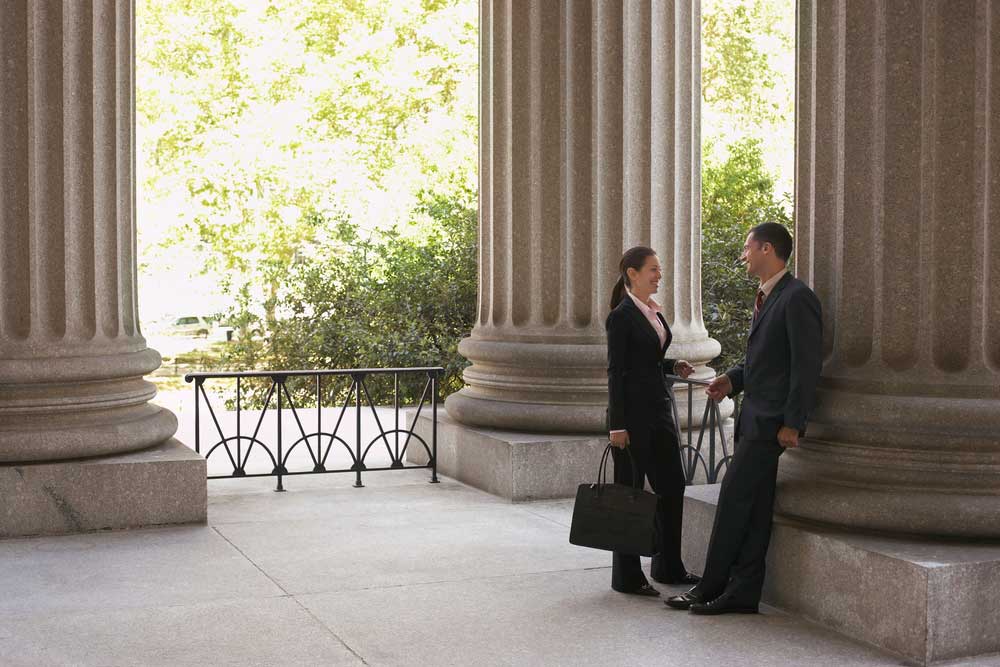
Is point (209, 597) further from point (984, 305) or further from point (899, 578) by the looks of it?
point (984, 305)

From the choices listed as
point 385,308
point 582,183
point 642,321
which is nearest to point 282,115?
point 385,308

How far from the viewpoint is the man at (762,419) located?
→ 7.35 metres

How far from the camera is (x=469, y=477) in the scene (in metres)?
12.5

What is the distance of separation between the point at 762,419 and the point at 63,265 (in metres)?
5.92

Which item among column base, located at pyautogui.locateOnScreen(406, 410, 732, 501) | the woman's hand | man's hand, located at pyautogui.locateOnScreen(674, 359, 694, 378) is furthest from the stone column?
man's hand, located at pyautogui.locateOnScreen(674, 359, 694, 378)

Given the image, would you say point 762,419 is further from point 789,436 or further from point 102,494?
point 102,494

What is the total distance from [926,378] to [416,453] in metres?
7.37

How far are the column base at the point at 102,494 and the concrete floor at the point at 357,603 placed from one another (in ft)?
0.67

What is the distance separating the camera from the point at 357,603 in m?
7.94

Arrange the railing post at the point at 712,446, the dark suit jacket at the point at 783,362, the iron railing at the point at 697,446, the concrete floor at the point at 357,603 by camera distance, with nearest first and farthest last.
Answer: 1. the concrete floor at the point at 357,603
2. the dark suit jacket at the point at 783,362
3. the railing post at the point at 712,446
4. the iron railing at the point at 697,446

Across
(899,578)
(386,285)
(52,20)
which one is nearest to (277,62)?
(386,285)

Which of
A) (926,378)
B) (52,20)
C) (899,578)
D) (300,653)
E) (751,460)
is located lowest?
(300,653)

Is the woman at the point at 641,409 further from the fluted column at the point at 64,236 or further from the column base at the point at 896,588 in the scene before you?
the fluted column at the point at 64,236

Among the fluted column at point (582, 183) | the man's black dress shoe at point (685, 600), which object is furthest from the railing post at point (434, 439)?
the man's black dress shoe at point (685, 600)
